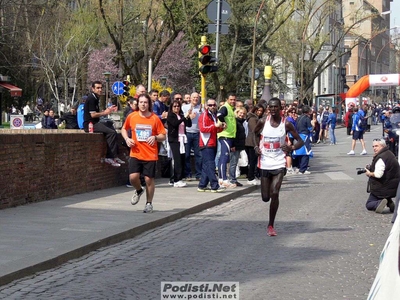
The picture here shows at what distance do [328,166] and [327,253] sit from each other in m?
→ 17.2

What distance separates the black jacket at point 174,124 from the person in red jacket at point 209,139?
1.25 feet

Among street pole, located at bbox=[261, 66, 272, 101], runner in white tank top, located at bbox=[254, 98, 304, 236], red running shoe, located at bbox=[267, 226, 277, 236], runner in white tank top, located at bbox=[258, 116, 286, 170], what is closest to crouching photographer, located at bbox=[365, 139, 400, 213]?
runner in white tank top, located at bbox=[254, 98, 304, 236]

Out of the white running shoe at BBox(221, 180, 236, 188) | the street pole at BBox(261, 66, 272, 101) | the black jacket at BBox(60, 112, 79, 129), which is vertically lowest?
the white running shoe at BBox(221, 180, 236, 188)

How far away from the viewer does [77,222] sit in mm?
12508

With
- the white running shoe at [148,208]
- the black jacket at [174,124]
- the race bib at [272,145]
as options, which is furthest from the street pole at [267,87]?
the race bib at [272,145]

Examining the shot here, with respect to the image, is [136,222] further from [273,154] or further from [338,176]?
[338,176]

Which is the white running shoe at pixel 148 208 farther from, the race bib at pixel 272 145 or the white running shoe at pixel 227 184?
the white running shoe at pixel 227 184

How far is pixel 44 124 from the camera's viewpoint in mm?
34875

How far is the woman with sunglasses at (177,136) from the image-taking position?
17984mm

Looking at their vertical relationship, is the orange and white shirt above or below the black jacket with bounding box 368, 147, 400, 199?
above

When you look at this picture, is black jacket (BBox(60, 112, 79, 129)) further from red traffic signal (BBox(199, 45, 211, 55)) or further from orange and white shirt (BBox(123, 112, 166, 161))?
orange and white shirt (BBox(123, 112, 166, 161))

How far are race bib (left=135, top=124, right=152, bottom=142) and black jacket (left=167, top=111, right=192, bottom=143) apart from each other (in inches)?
174

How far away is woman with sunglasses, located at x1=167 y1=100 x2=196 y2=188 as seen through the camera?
18.0 m

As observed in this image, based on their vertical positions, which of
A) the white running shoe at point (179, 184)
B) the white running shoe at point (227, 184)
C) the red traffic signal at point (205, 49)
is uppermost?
the red traffic signal at point (205, 49)
